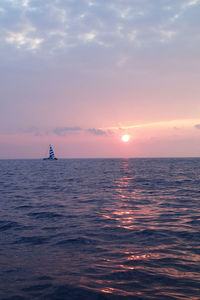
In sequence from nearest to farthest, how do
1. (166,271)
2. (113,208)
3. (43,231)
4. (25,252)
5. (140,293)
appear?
1. (140,293)
2. (166,271)
3. (25,252)
4. (43,231)
5. (113,208)

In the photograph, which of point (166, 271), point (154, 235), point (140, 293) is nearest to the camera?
point (140, 293)

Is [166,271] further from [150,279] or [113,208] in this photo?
[113,208]

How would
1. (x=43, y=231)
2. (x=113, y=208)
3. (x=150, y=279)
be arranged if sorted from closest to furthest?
(x=150, y=279) < (x=43, y=231) < (x=113, y=208)

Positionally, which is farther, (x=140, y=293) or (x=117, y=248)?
(x=117, y=248)

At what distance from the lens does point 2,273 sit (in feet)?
26.6

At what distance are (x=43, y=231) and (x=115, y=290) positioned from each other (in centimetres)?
697

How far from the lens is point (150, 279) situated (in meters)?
7.68

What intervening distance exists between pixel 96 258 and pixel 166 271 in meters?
2.53

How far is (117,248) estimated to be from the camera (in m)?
10.4

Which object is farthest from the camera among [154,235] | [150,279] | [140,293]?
[154,235]

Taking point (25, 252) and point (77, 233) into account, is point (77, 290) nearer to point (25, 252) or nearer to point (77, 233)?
point (25, 252)

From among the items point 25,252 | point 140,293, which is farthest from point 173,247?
point 25,252

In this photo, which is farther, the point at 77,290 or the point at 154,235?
the point at 154,235

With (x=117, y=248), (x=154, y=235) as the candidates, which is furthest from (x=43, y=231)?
(x=154, y=235)
